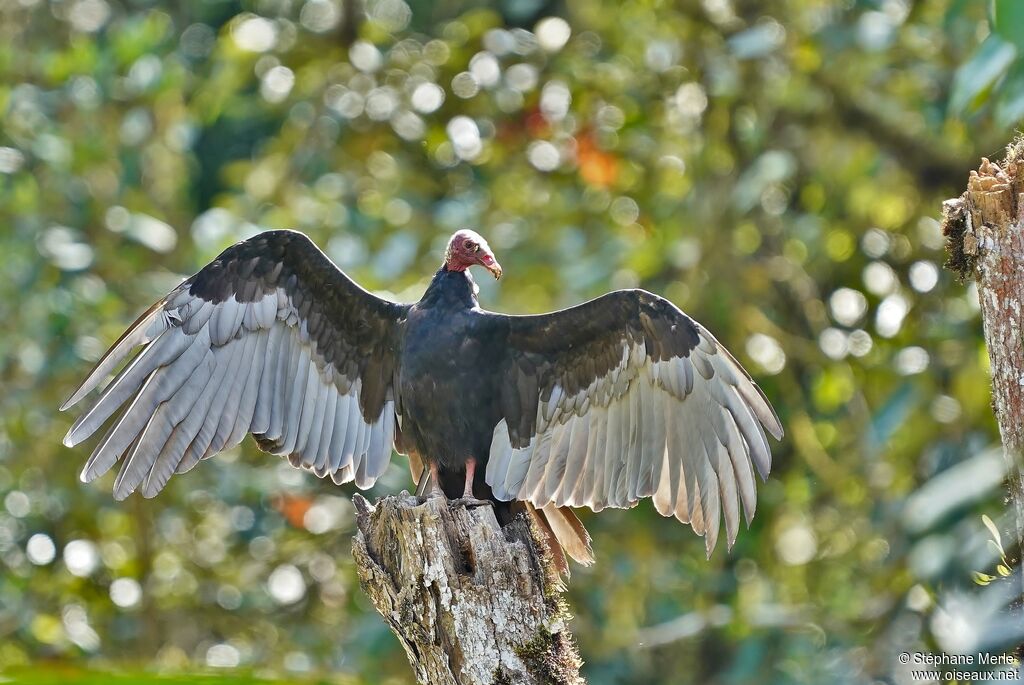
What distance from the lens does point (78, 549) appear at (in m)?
7.14

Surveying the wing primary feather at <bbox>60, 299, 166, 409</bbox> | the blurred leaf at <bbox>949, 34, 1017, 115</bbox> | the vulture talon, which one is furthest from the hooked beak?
the blurred leaf at <bbox>949, 34, 1017, 115</bbox>

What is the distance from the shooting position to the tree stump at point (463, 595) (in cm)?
339

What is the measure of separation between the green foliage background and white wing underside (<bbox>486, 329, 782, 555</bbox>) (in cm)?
198

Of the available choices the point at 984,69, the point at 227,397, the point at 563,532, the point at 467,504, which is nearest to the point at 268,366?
the point at 227,397

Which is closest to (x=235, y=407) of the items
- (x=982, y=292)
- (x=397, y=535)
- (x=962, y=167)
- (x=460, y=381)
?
(x=460, y=381)

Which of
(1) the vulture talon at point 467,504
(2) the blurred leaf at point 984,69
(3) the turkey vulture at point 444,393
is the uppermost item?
Result: (2) the blurred leaf at point 984,69

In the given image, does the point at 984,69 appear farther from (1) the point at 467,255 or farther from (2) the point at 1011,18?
(1) the point at 467,255

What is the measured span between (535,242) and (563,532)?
3152 mm

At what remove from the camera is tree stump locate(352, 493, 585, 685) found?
3.39 metres

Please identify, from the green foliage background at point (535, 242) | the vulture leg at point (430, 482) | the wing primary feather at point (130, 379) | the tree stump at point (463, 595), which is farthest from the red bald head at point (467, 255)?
the green foliage background at point (535, 242)

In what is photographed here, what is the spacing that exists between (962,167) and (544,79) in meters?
2.49

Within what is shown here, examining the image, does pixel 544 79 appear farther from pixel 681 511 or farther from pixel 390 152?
pixel 681 511

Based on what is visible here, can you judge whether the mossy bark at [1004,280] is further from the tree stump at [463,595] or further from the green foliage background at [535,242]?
the green foliage background at [535,242]

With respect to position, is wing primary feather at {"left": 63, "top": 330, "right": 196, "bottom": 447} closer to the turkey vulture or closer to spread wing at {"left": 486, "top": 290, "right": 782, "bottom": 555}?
the turkey vulture
